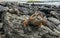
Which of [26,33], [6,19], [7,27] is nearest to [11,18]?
[6,19]

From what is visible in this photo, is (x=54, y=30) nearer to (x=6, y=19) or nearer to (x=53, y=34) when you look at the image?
(x=53, y=34)

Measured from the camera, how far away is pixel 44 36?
5.22 feet

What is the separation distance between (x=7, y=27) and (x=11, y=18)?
0.91 feet

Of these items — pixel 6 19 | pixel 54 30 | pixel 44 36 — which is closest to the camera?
pixel 44 36

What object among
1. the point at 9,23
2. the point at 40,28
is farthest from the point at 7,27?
the point at 40,28

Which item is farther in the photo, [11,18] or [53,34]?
[11,18]

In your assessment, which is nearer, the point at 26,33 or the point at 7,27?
the point at 26,33

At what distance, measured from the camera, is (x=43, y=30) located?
65.2 inches

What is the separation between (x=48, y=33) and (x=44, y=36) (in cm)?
6

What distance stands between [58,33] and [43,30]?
0.16 metres

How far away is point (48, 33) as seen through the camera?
→ 5.32ft

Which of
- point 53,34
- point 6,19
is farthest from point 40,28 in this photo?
point 6,19

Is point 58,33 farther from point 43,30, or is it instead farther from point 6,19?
point 6,19

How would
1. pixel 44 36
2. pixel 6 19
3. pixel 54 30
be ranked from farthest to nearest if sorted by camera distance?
pixel 6 19 < pixel 54 30 < pixel 44 36
